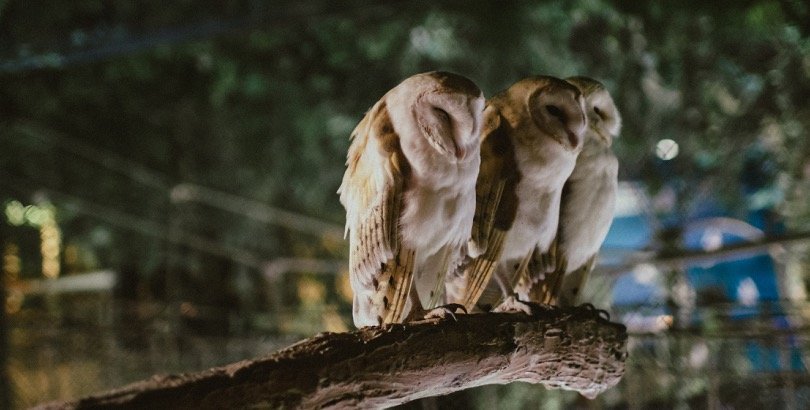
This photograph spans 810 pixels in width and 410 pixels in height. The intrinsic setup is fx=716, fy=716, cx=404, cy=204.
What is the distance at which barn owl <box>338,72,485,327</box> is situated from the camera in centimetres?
109

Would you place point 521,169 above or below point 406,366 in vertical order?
above

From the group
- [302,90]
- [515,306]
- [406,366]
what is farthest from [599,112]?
[302,90]

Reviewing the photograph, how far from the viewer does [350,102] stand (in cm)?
394

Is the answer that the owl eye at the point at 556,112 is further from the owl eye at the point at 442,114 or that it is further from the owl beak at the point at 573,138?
the owl eye at the point at 442,114

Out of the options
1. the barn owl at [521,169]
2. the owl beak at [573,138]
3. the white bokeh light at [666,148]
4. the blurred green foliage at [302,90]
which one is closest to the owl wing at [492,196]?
the barn owl at [521,169]

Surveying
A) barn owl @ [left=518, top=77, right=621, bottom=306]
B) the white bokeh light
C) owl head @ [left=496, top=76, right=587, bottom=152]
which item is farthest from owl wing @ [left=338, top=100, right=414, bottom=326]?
the white bokeh light

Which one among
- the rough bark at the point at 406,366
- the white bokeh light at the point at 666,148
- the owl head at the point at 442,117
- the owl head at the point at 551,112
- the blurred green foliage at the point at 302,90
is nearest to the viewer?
the rough bark at the point at 406,366

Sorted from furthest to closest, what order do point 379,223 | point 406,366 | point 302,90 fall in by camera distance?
1. point 302,90
2. point 379,223
3. point 406,366

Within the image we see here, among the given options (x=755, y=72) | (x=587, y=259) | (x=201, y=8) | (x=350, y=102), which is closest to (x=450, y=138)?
(x=587, y=259)

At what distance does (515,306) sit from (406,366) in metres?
0.30

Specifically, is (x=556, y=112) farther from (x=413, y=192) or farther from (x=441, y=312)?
(x=441, y=312)

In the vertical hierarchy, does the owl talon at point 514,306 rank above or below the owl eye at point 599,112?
below

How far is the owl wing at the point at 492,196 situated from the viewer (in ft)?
4.10

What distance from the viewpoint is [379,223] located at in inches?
46.1
